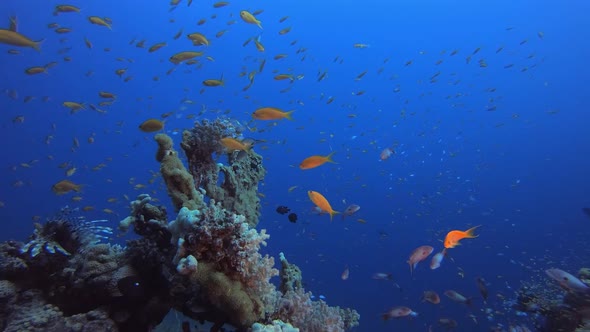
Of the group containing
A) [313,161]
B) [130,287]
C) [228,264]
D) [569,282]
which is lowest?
[130,287]

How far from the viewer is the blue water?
52438mm

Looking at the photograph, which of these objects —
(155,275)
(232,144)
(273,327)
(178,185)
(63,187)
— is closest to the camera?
(273,327)

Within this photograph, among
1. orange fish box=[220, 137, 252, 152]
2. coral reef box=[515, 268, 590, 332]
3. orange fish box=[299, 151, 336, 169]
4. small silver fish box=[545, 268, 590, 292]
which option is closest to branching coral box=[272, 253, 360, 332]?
orange fish box=[220, 137, 252, 152]

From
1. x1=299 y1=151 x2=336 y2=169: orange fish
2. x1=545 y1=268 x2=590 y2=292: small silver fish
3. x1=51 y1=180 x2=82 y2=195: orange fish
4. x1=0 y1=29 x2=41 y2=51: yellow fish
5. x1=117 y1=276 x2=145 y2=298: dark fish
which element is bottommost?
x1=51 y1=180 x2=82 y2=195: orange fish

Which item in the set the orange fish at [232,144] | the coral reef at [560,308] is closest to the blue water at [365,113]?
the coral reef at [560,308]

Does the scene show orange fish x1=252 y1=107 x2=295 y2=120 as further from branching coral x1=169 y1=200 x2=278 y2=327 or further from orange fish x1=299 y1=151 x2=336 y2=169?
branching coral x1=169 y1=200 x2=278 y2=327

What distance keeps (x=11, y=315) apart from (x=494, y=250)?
51.2 meters

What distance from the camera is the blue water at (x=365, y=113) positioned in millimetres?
52438

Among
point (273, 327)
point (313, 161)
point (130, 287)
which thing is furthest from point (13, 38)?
point (273, 327)

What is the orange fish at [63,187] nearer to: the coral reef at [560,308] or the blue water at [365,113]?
the coral reef at [560,308]

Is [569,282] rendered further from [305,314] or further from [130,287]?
[130,287]

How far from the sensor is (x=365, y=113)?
79.9 meters

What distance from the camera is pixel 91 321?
404 cm

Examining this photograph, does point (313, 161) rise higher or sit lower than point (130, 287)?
higher
